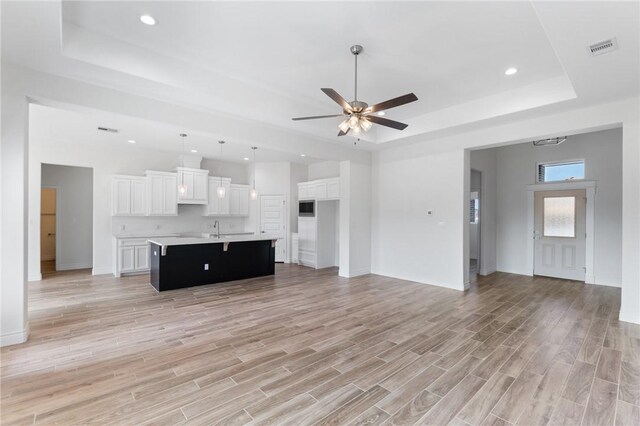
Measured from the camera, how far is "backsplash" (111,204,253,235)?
23.7 ft

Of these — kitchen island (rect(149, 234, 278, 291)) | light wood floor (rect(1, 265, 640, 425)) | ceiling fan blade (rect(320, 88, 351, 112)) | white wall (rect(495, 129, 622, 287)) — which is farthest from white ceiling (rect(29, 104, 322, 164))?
white wall (rect(495, 129, 622, 287))

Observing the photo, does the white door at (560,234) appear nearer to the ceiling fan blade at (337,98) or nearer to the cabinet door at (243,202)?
the ceiling fan blade at (337,98)

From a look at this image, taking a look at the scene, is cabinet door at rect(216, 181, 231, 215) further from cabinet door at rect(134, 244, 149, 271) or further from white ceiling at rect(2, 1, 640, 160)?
white ceiling at rect(2, 1, 640, 160)

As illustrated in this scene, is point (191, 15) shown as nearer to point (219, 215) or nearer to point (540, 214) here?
point (219, 215)

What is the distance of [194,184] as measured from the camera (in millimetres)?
7770

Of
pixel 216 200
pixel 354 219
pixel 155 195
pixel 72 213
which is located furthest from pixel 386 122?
pixel 72 213

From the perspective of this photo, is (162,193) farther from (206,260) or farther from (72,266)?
(72,266)

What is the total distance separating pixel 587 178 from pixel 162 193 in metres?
9.58

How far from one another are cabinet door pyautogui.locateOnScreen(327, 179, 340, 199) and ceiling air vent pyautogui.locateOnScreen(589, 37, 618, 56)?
5078mm

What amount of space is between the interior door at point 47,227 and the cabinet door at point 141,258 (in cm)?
378

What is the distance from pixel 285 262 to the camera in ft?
28.7

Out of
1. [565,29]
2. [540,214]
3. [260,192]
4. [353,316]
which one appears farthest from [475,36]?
[260,192]

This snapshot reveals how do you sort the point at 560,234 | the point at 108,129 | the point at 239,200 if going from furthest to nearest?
1. the point at 239,200
2. the point at 560,234
3. the point at 108,129

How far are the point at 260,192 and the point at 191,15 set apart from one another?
251 inches
